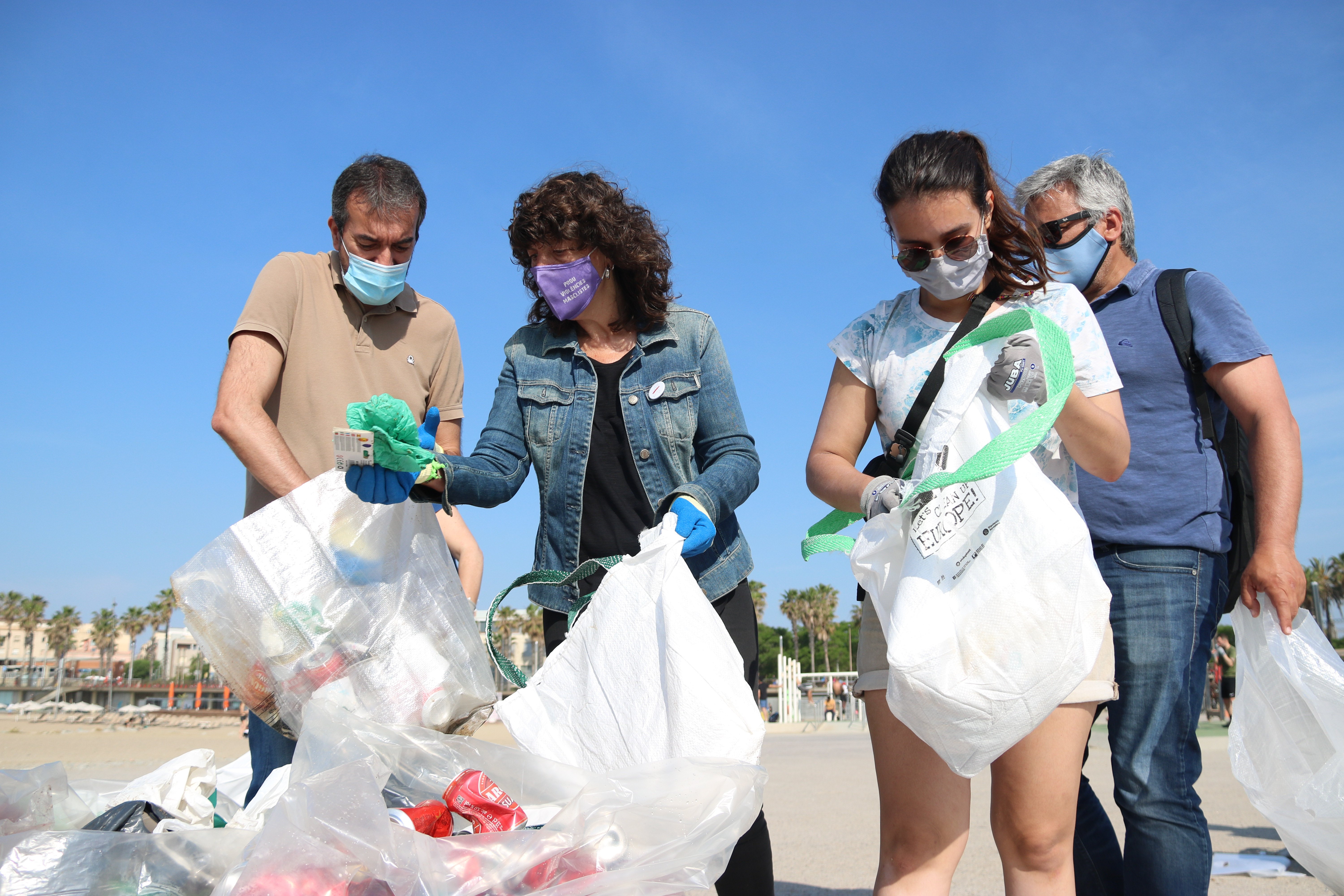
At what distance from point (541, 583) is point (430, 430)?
1.52 feet

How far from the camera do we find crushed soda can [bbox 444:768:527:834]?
1473 mm

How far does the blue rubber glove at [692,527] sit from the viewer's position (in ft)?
6.15

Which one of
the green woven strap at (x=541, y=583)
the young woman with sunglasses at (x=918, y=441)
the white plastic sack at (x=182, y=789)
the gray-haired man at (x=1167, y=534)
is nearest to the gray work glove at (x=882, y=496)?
the young woman with sunglasses at (x=918, y=441)

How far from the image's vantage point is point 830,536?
6.23 feet

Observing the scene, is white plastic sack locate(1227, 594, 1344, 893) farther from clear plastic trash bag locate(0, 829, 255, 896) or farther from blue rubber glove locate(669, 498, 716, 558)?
clear plastic trash bag locate(0, 829, 255, 896)

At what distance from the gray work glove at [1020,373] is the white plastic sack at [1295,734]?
1.02 m

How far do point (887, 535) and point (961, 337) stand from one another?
476mm

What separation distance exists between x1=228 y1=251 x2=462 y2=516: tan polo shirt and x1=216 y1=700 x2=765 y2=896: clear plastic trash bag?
0.91 metres

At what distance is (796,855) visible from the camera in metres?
4.38

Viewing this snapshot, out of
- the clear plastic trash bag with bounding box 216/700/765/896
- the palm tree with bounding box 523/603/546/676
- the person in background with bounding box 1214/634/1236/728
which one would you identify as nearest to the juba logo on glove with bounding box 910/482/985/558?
the clear plastic trash bag with bounding box 216/700/765/896

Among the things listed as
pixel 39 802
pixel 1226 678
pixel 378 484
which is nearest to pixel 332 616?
pixel 378 484

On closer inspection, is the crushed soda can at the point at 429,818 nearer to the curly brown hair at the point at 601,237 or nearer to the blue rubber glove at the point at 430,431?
the blue rubber glove at the point at 430,431

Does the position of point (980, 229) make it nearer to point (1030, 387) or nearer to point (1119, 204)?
point (1030, 387)

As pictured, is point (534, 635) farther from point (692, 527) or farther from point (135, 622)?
point (692, 527)
